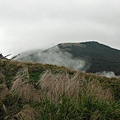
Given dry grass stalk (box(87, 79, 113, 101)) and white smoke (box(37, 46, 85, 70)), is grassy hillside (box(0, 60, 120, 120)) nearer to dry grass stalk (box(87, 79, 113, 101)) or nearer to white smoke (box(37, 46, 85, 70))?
dry grass stalk (box(87, 79, 113, 101))

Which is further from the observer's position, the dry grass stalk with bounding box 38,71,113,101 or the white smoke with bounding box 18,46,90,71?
the white smoke with bounding box 18,46,90,71

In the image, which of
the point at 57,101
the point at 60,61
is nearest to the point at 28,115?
the point at 57,101

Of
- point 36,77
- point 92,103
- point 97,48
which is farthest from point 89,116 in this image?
point 97,48

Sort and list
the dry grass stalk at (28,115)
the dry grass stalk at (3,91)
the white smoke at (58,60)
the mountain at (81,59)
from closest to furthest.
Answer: the dry grass stalk at (28,115), the dry grass stalk at (3,91), the white smoke at (58,60), the mountain at (81,59)

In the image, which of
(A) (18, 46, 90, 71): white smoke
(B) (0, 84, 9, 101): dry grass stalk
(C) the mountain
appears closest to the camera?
(B) (0, 84, 9, 101): dry grass stalk

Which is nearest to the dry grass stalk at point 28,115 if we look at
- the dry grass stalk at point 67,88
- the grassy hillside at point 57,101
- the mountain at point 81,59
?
the grassy hillside at point 57,101

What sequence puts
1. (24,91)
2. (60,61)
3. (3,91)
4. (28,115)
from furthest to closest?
(60,61) < (3,91) < (24,91) < (28,115)

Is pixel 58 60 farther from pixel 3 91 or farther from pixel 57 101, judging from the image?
pixel 57 101

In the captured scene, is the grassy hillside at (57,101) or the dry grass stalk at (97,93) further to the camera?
the dry grass stalk at (97,93)

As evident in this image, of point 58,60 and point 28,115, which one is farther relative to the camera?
point 58,60

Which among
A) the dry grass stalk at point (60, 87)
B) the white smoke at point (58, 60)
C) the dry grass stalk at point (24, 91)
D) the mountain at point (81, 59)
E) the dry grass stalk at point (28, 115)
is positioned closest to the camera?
the dry grass stalk at point (28, 115)

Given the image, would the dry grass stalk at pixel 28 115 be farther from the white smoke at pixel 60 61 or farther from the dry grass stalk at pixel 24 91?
the white smoke at pixel 60 61

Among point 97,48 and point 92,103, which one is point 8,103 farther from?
point 97,48

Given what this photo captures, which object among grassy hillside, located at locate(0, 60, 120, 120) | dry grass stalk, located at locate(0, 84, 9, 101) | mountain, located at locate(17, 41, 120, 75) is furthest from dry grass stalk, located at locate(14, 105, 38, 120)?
mountain, located at locate(17, 41, 120, 75)
